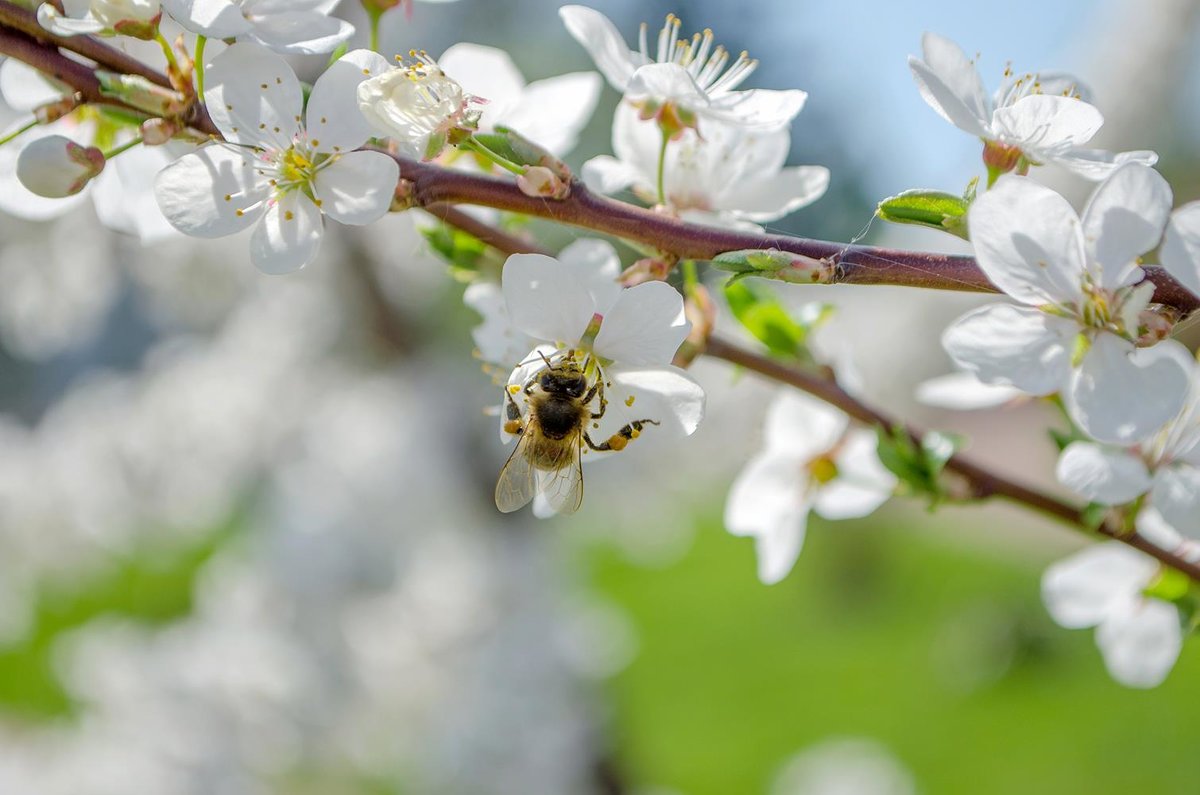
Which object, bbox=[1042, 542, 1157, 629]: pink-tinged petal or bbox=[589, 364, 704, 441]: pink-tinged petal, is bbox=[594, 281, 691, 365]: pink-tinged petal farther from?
bbox=[1042, 542, 1157, 629]: pink-tinged petal

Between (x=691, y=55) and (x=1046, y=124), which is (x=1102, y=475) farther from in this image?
(x=691, y=55)

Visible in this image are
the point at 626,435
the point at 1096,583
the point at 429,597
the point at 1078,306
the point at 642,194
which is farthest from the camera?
the point at 429,597

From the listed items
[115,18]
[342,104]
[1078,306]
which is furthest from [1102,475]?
[115,18]

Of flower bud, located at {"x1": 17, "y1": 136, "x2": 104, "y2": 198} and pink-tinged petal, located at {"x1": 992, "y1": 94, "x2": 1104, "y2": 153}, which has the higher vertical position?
pink-tinged petal, located at {"x1": 992, "y1": 94, "x2": 1104, "y2": 153}

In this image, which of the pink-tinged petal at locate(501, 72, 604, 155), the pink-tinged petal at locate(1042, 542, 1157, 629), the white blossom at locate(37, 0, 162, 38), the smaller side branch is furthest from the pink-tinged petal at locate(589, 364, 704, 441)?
the pink-tinged petal at locate(1042, 542, 1157, 629)

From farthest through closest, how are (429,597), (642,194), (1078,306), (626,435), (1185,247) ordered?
(429,597), (642,194), (626,435), (1078,306), (1185,247)

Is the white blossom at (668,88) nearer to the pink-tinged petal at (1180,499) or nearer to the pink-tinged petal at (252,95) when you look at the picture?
the pink-tinged petal at (252,95)

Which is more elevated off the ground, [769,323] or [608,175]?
[608,175]

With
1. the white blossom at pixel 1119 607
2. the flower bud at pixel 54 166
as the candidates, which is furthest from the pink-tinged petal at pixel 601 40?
the white blossom at pixel 1119 607
